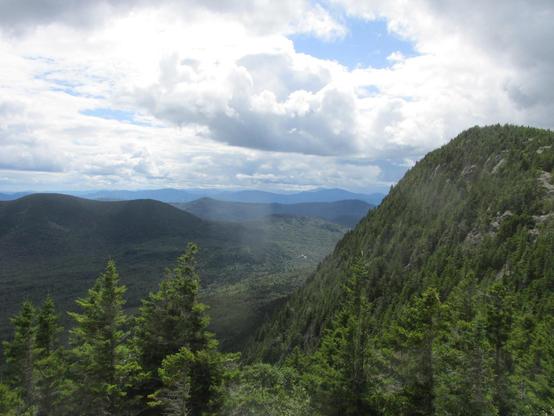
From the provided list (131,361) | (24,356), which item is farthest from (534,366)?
(24,356)

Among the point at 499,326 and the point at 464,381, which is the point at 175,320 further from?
the point at 499,326

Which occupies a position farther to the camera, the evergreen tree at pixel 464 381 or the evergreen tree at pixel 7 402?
the evergreen tree at pixel 7 402

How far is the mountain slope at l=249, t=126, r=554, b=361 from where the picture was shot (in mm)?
89188

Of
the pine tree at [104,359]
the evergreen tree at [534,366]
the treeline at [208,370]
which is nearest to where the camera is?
the treeline at [208,370]

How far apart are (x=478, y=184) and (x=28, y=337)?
142715mm

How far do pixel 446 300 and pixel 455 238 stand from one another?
50.0 m

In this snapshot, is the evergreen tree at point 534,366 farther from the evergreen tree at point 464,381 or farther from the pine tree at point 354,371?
the pine tree at point 354,371

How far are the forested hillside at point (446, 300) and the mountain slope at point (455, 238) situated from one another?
1.50 feet

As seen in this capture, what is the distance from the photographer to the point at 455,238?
12662cm

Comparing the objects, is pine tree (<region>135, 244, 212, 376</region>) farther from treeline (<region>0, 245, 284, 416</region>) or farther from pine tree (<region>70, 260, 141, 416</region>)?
pine tree (<region>70, 260, 141, 416</region>)

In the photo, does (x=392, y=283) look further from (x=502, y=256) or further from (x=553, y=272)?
(x=553, y=272)

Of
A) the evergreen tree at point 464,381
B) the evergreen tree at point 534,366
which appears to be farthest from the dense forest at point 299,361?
the evergreen tree at point 534,366

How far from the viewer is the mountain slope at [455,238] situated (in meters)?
89.2

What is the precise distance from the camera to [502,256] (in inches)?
3730
